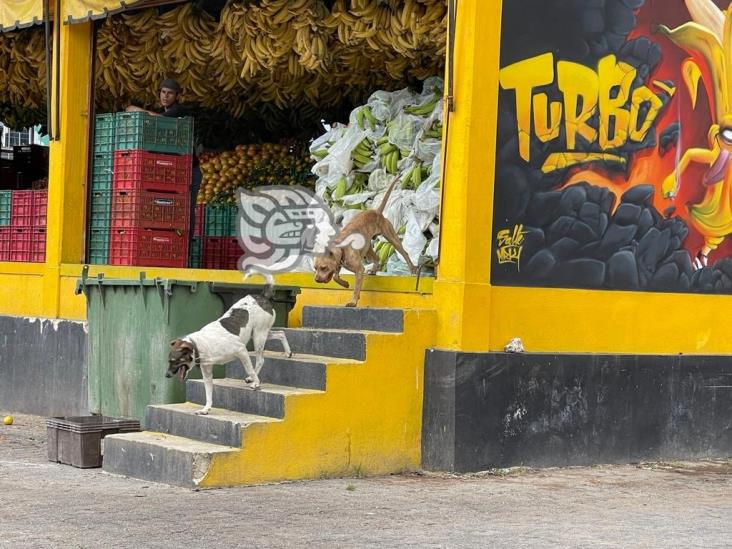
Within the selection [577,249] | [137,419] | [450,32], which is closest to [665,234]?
[577,249]

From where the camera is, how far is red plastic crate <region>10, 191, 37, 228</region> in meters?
14.2

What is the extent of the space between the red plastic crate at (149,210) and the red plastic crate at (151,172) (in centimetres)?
7

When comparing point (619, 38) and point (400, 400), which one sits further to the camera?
point (619, 38)

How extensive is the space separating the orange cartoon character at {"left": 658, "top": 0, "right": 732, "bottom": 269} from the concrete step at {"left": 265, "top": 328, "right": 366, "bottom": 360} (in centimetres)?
326

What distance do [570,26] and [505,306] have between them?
2344 millimetres

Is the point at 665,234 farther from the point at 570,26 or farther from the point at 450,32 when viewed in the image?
the point at 450,32

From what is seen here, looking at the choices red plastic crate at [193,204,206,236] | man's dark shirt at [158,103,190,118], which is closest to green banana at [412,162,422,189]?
man's dark shirt at [158,103,190,118]

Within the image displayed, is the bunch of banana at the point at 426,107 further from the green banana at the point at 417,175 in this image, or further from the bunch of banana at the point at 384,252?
the bunch of banana at the point at 384,252

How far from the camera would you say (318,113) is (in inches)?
594

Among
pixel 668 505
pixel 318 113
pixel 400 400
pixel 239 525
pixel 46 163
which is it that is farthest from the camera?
pixel 46 163

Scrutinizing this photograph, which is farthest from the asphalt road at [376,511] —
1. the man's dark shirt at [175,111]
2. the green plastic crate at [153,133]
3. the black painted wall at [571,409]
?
the man's dark shirt at [175,111]

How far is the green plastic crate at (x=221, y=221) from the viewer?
46.7 feet

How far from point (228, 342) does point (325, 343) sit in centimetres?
103
